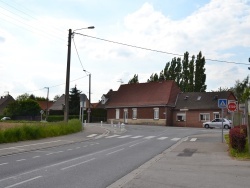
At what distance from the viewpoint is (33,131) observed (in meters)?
25.8

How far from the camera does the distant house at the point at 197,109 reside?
60.9m

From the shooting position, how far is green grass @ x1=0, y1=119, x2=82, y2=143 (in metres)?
23.1

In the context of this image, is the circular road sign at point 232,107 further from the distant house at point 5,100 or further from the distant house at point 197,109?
the distant house at point 5,100

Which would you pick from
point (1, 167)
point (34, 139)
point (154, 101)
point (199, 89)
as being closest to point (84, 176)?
point (1, 167)

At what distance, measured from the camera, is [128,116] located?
229 ft

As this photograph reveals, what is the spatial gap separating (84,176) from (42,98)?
137465 mm

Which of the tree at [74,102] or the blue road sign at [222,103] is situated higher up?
the tree at [74,102]

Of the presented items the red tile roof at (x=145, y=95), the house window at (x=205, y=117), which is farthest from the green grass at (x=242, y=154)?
the red tile roof at (x=145, y=95)

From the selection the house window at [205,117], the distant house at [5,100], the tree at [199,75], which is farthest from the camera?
the distant house at [5,100]

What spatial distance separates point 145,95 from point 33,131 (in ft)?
149

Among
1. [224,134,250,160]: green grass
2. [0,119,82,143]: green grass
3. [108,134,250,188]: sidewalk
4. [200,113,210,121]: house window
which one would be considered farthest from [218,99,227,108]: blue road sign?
[200,113,210,121]: house window

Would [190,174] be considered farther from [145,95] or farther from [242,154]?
[145,95]

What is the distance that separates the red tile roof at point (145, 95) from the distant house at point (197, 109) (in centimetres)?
238

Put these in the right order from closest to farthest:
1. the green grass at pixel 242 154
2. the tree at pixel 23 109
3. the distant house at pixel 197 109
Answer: the green grass at pixel 242 154 < the distant house at pixel 197 109 < the tree at pixel 23 109
